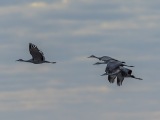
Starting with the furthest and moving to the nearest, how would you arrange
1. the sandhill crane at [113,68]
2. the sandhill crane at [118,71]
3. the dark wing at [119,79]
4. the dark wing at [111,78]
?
the dark wing at [111,78] → the dark wing at [119,79] → the sandhill crane at [113,68] → the sandhill crane at [118,71]

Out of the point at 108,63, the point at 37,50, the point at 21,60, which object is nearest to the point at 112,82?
the point at 108,63

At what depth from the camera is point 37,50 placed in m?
157

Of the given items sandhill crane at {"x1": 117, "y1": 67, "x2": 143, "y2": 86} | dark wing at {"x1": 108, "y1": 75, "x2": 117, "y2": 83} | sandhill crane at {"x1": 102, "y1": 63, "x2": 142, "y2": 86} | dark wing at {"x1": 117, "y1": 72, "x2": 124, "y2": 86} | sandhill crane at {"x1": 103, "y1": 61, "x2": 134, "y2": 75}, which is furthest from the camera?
dark wing at {"x1": 108, "y1": 75, "x2": 117, "y2": 83}

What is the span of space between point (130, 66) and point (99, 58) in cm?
2756

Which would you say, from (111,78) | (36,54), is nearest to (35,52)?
(36,54)

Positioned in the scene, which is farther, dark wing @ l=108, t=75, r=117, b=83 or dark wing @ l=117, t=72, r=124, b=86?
dark wing @ l=108, t=75, r=117, b=83

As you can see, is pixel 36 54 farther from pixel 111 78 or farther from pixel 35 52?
pixel 111 78

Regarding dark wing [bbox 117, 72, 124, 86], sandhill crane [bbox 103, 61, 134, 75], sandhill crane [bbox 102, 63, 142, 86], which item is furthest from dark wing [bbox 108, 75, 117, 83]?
sandhill crane [bbox 103, 61, 134, 75]

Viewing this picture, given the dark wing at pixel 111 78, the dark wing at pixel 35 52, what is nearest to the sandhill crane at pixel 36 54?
the dark wing at pixel 35 52

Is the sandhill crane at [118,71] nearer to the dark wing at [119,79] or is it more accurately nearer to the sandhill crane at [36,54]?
the dark wing at [119,79]

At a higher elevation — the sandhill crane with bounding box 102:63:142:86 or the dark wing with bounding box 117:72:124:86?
the sandhill crane with bounding box 102:63:142:86

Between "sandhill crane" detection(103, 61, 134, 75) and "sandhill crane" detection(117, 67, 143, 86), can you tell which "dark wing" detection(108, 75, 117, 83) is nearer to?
"sandhill crane" detection(117, 67, 143, 86)

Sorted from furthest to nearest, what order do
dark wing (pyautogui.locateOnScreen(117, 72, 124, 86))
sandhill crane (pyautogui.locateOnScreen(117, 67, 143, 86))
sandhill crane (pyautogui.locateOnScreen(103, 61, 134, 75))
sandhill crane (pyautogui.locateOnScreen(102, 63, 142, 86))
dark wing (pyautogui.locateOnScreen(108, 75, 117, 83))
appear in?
dark wing (pyautogui.locateOnScreen(108, 75, 117, 83)) < dark wing (pyautogui.locateOnScreen(117, 72, 124, 86)) < sandhill crane (pyautogui.locateOnScreen(103, 61, 134, 75)) < sandhill crane (pyautogui.locateOnScreen(102, 63, 142, 86)) < sandhill crane (pyautogui.locateOnScreen(117, 67, 143, 86))

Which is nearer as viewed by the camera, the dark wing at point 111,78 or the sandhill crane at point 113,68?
the sandhill crane at point 113,68
